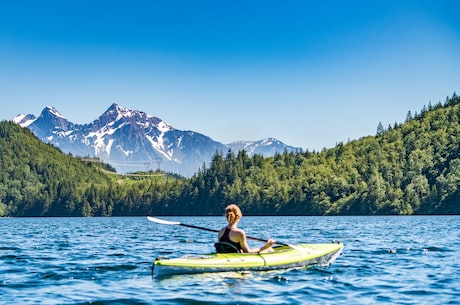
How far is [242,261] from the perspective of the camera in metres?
22.8

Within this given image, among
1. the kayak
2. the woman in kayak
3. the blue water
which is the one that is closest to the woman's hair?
the woman in kayak

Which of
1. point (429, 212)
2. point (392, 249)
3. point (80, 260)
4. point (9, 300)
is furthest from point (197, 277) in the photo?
point (429, 212)

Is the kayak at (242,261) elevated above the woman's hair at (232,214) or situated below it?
below

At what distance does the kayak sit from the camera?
21938mm

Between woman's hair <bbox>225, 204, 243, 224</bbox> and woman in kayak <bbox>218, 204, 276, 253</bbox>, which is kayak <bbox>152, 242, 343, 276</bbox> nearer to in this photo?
woman in kayak <bbox>218, 204, 276, 253</bbox>

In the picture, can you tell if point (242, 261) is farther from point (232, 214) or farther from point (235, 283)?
point (232, 214)

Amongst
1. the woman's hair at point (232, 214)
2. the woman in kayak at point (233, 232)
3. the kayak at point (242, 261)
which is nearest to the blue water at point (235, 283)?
the kayak at point (242, 261)

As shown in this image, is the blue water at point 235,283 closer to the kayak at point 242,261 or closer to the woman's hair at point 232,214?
the kayak at point 242,261

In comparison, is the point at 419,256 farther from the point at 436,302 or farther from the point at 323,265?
the point at 436,302

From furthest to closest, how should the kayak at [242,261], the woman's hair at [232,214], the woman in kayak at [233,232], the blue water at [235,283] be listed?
the woman in kayak at [233,232]
the woman's hair at [232,214]
the kayak at [242,261]
the blue water at [235,283]

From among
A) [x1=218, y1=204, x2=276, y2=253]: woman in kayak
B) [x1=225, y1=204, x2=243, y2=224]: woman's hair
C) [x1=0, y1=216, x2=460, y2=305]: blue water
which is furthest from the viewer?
[x1=218, y1=204, x2=276, y2=253]: woman in kayak

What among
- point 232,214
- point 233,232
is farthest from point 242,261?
point 232,214

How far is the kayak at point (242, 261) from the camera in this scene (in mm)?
21938

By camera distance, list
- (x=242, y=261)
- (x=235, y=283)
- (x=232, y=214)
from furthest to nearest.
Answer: (x=242, y=261) → (x=232, y=214) → (x=235, y=283)
